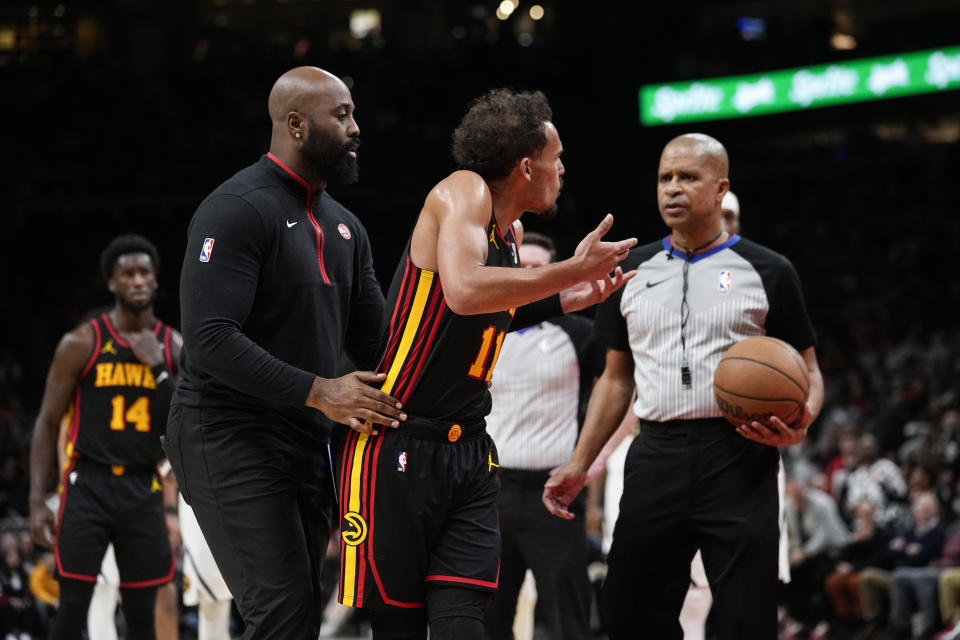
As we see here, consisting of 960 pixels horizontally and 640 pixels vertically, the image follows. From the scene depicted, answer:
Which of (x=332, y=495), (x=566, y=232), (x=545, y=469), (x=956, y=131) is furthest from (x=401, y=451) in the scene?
(x=956, y=131)

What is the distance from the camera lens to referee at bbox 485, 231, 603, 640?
602cm

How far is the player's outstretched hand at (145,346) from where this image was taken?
6715 mm

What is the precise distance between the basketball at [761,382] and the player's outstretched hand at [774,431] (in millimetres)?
27

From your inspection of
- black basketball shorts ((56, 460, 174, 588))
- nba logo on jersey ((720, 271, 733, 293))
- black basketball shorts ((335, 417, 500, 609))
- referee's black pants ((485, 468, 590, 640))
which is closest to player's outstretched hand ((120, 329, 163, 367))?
black basketball shorts ((56, 460, 174, 588))

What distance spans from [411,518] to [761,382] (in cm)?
141

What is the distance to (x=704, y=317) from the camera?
481 cm

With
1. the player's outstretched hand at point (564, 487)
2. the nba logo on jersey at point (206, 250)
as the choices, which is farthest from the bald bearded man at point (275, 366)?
the player's outstretched hand at point (564, 487)

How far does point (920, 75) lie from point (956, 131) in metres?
7.80

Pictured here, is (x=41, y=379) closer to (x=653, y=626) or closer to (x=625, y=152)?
(x=625, y=152)

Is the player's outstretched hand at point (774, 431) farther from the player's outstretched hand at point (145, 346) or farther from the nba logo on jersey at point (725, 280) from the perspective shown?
the player's outstretched hand at point (145, 346)

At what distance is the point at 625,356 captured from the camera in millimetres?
5242

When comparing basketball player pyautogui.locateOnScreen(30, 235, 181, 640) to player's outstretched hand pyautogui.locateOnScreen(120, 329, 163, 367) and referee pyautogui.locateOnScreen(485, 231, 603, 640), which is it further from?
referee pyautogui.locateOnScreen(485, 231, 603, 640)

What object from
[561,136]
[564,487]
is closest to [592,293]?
[564,487]

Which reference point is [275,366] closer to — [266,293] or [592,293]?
[266,293]
